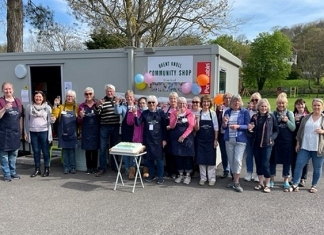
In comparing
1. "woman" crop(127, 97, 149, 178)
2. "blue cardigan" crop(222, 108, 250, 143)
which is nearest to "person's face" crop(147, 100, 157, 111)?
"woman" crop(127, 97, 149, 178)

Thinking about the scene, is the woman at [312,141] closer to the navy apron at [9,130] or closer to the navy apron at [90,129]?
the navy apron at [90,129]

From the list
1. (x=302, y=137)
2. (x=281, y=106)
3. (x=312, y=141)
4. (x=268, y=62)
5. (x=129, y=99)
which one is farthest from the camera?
(x=268, y=62)

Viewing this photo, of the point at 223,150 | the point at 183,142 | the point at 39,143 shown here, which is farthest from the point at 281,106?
the point at 39,143

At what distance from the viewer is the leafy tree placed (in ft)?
54.7

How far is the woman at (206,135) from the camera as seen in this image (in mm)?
5527

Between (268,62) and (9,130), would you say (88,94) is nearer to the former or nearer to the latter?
(9,130)

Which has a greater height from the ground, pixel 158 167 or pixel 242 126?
pixel 242 126

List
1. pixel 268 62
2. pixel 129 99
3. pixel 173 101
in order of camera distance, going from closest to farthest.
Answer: pixel 173 101, pixel 129 99, pixel 268 62

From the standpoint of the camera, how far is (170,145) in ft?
18.9

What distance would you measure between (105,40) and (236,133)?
1629 cm

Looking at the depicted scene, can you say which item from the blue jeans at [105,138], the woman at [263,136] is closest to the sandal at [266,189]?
the woman at [263,136]

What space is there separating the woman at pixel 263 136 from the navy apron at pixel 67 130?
3278 millimetres

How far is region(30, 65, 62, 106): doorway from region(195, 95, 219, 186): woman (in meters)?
3.52

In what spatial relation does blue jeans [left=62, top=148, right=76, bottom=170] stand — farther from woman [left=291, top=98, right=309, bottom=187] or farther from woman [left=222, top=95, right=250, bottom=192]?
woman [left=291, top=98, right=309, bottom=187]
